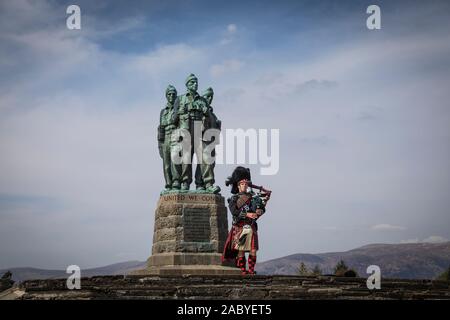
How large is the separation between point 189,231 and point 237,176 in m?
2.64

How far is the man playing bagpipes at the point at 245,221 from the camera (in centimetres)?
2197

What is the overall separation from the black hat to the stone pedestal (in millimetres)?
1528

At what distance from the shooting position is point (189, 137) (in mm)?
25141

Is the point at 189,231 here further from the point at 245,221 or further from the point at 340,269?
the point at 340,269

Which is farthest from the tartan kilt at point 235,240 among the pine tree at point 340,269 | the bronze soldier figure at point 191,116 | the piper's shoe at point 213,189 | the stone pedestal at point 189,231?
the pine tree at point 340,269

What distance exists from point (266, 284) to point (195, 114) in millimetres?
8907

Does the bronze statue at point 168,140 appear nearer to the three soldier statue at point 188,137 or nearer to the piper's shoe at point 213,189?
the three soldier statue at point 188,137

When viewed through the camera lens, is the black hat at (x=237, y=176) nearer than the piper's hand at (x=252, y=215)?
No

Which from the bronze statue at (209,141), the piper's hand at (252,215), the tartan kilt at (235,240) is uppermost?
the bronze statue at (209,141)

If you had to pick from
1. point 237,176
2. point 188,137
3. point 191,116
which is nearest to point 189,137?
point 188,137

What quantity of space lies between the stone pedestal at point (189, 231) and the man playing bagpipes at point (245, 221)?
3.40ft
